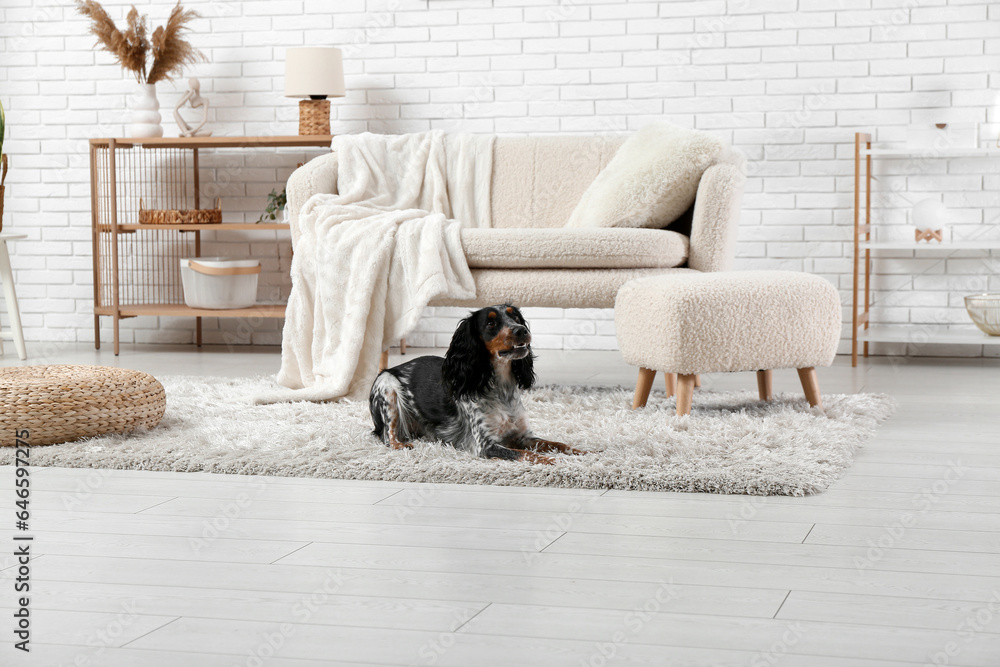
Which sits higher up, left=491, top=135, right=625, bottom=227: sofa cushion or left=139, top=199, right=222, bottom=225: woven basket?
left=491, top=135, right=625, bottom=227: sofa cushion

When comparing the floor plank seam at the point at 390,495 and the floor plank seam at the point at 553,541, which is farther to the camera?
the floor plank seam at the point at 390,495

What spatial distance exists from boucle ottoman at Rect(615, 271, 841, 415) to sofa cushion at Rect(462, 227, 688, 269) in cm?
34

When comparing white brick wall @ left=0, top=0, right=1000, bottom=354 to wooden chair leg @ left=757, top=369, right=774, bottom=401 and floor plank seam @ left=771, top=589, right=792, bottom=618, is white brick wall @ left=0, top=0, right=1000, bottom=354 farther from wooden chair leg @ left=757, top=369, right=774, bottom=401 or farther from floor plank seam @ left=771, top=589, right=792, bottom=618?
floor plank seam @ left=771, top=589, right=792, bottom=618

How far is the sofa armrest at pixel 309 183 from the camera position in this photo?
12.2ft

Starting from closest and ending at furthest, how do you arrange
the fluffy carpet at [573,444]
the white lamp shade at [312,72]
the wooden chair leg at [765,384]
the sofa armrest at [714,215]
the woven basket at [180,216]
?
the fluffy carpet at [573,444] → the wooden chair leg at [765,384] → the sofa armrest at [714,215] → the white lamp shade at [312,72] → the woven basket at [180,216]

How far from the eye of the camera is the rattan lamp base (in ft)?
15.0

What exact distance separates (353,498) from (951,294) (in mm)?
3282

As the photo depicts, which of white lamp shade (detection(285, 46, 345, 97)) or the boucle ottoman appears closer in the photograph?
the boucle ottoman

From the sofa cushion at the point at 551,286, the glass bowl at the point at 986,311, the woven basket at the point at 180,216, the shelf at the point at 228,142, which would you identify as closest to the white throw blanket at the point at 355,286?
the sofa cushion at the point at 551,286

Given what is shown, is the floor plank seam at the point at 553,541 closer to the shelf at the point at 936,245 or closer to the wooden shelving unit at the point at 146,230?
the shelf at the point at 936,245

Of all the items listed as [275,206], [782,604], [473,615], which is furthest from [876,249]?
[473,615]

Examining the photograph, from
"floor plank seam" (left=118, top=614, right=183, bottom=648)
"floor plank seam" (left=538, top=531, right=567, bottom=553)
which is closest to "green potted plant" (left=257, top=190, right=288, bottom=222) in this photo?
"floor plank seam" (left=538, top=531, right=567, bottom=553)

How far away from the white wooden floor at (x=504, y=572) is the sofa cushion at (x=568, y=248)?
1.18 m

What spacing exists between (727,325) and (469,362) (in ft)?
2.70
